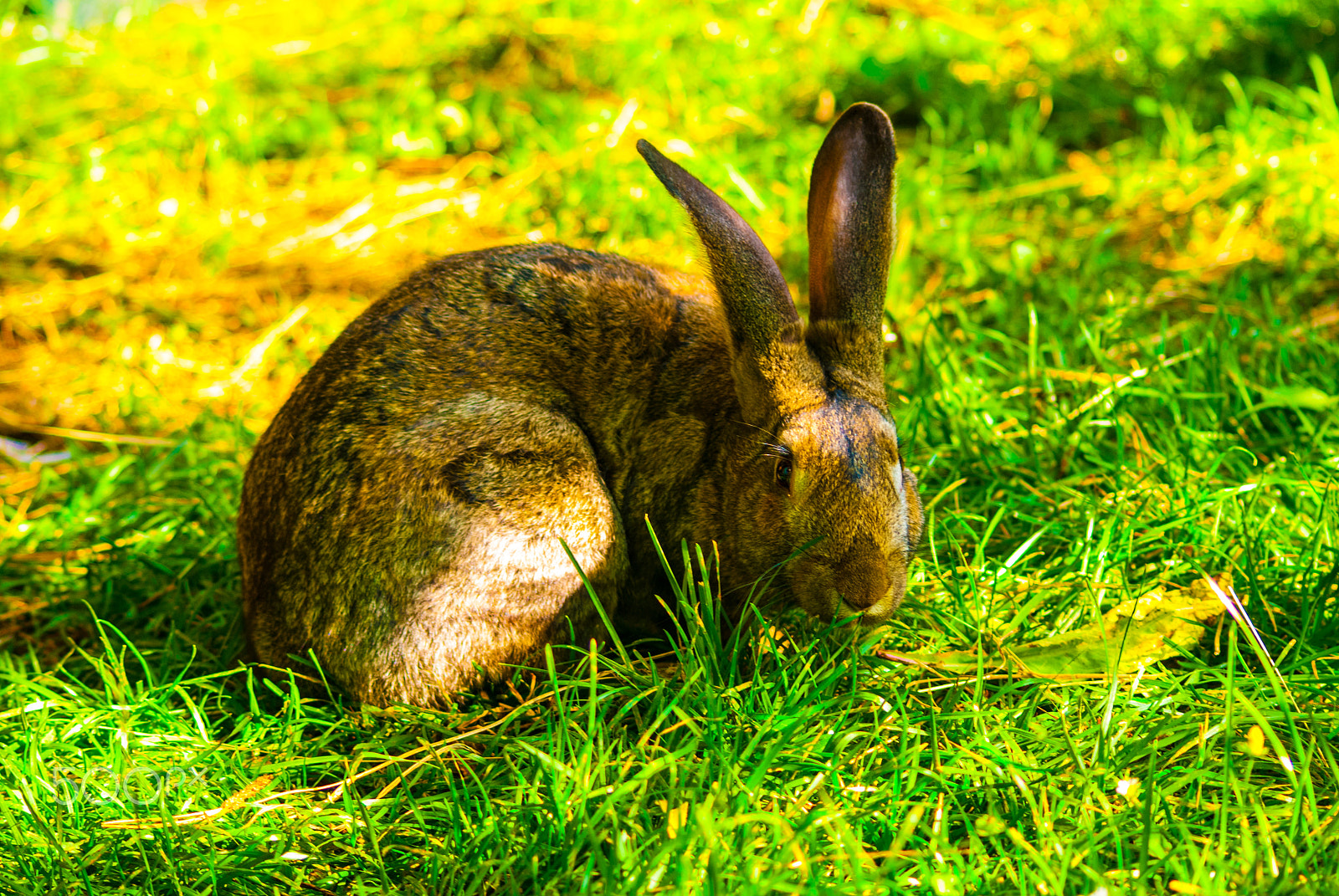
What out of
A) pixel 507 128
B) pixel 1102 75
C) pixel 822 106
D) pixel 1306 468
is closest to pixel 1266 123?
pixel 1102 75

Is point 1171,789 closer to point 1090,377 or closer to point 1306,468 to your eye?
point 1306,468

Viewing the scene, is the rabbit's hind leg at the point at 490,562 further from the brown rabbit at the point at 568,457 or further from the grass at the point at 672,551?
the grass at the point at 672,551

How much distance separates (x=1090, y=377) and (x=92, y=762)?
3501mm

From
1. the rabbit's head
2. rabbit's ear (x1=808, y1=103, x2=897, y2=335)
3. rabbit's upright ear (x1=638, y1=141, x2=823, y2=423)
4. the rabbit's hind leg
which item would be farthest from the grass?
rabbit's ear (x1=808, y1=103, x2=897, y2=335)

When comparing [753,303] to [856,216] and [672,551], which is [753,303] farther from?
[672,551]

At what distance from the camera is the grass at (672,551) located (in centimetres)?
258

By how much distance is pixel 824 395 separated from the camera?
11.0 feet

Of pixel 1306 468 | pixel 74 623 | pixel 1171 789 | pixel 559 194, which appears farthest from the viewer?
pixel 559 194

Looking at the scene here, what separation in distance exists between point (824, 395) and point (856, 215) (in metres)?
0.56

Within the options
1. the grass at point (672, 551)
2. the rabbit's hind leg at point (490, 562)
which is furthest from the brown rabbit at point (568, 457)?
the grass at point (672, 551)

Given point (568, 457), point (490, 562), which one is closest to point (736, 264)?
point (568, 457)

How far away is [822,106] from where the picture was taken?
6.55m

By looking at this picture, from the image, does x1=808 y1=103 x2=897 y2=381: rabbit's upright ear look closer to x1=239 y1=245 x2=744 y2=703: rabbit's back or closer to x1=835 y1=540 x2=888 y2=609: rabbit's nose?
x1=239 y1=245 x2=744 y2=703: rabbit's back

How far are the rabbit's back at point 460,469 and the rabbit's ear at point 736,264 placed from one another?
32 centimetres
